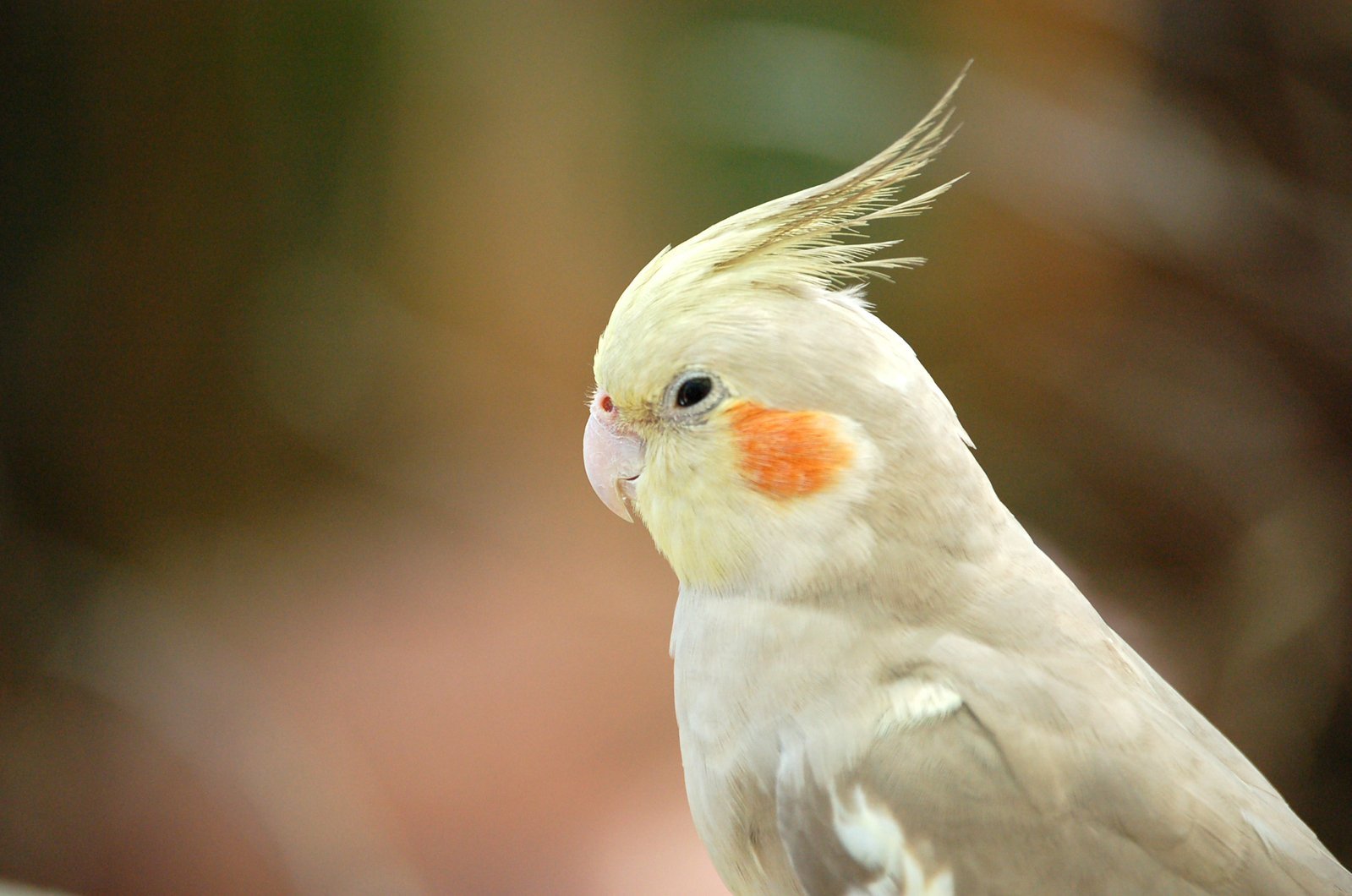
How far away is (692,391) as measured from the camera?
1174 mm

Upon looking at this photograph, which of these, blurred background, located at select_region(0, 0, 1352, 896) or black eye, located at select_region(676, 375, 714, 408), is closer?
black eye, located at select_region(676, 375, 714, 408)

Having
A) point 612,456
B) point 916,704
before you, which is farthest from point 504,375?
point 916,704

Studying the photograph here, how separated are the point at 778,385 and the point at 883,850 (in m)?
0.44

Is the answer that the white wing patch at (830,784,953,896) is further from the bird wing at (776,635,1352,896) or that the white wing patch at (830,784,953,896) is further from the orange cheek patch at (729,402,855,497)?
the orange cheek patch at (729,402,855,497)

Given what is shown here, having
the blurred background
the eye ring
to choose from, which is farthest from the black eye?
the blurred background

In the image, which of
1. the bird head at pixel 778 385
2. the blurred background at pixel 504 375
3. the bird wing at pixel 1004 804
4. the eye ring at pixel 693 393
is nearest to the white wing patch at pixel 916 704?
the bird wing at pixel 1004 804

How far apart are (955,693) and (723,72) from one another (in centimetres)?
216

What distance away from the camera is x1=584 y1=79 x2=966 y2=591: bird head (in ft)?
3.72

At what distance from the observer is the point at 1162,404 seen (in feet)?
10.1

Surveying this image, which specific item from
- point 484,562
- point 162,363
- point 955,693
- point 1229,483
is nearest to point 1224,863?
point 955,693

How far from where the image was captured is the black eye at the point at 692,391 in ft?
3.81

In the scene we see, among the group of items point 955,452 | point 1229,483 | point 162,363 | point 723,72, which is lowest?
point 955,452

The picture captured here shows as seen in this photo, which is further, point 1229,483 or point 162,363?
point 162,363

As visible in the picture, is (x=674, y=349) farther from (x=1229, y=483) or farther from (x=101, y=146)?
(x=101, y=146)
